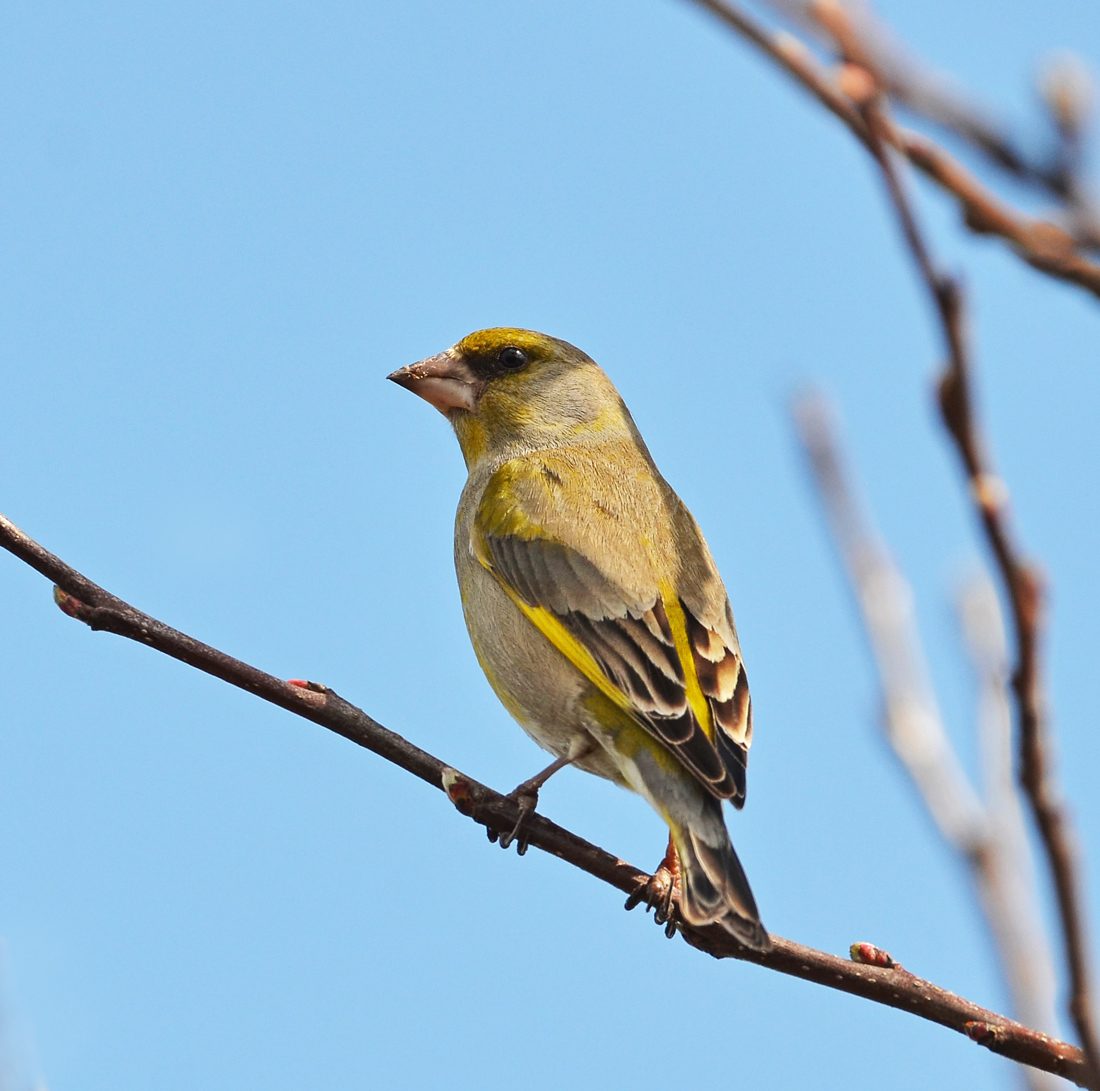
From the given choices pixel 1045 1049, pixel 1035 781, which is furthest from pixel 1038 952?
pixel 1035 781

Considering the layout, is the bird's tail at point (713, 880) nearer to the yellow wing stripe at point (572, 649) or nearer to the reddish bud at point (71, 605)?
the yellow wing stripe at point (572, 649)

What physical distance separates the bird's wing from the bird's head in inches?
24.6

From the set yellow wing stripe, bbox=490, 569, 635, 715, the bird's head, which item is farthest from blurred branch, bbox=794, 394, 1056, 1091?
the bird's head

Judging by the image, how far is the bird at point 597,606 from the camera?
458 cm

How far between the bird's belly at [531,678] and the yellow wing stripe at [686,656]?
0.36 m

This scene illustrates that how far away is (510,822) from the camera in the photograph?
4.37 metres

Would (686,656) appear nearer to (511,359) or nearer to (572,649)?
(572,649)

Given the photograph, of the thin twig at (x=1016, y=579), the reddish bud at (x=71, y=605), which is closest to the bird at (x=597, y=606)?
the reddish bud at (x=71, y=605)

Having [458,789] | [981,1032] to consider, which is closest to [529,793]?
[458,789]

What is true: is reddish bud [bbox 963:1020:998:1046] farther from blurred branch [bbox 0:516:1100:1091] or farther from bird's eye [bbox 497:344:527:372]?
bird's eye [bbox 497:344:527:372]

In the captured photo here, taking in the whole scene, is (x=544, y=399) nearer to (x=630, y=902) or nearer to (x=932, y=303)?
(x=630, y=902)

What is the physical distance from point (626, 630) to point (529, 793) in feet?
2.64

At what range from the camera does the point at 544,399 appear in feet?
22.2

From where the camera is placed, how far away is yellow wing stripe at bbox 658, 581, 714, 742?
4.92 metres
